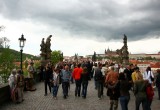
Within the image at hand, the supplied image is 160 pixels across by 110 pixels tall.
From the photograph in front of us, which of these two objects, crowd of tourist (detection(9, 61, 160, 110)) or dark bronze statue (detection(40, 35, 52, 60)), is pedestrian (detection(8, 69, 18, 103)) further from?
dark bronze statue (detection(40, 35, 52, 60))

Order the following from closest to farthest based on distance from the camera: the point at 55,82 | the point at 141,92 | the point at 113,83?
1. the point at 141,92
2. the point at 113,83
3. the point at 55,82

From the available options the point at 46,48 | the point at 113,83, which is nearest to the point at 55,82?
the point at 113,83

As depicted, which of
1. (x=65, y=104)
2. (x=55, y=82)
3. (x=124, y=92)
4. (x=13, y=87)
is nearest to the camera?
(x=124, y=92)

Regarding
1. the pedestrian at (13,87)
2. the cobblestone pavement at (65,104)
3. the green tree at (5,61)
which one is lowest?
the cobblestone pavement at (65,104)

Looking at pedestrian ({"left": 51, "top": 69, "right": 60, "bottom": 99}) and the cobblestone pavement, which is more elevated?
pedestrian ({"left": 51, "top": 69, "right": 60, "bottom": 99})

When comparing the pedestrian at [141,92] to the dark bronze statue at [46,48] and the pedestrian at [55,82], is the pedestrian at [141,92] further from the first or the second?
the dark bronze statue at [46,48]

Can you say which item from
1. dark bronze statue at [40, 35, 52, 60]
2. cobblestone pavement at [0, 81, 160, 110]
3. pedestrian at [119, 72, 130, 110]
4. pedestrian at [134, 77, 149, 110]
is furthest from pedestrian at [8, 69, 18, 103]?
dark bronze statue at [40, 35, 52, 60]

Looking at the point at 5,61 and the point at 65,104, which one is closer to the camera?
the point at 65,104

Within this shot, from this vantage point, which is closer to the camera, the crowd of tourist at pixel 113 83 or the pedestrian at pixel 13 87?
the crowd of tourist at pixel 113 83

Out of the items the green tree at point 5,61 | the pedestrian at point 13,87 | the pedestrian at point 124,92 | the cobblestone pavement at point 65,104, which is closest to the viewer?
the pedestrian at point 124,92

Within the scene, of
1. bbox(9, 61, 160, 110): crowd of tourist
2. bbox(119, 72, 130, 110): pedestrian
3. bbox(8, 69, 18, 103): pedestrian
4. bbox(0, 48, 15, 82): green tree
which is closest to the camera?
bbox(9, 61, 160, 110): crowd of tourist

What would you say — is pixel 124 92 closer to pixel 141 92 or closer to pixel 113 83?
pixel 141 92

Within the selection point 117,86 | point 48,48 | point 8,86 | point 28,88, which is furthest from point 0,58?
point 117,86

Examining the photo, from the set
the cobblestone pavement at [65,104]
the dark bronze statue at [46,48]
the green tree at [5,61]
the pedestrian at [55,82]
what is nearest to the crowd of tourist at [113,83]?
the pedestrian at [55,82]
